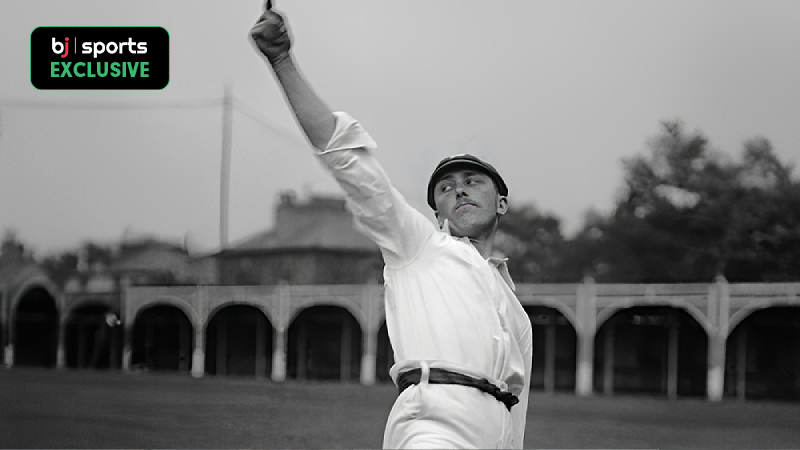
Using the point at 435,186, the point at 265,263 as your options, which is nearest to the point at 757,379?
the point at 265,263

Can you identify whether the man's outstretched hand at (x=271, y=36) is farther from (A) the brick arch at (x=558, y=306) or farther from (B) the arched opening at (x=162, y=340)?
(B) the arched opening at (x=162, y=340)

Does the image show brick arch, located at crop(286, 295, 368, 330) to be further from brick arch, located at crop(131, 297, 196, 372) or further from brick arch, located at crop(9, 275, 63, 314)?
brick arch, located at crop(9, 275, 63, 314)

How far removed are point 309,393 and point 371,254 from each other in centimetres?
975

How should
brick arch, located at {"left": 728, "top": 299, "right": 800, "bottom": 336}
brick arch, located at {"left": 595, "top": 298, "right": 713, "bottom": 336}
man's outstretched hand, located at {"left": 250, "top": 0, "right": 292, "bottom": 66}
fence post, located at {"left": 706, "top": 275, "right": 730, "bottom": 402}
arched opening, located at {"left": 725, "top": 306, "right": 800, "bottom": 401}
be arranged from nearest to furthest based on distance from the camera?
man's outstretched hand, located at {"left": 250, "top": 0, "right": 292, "bottom": 66}
brick arch, located at {"left": 728, "top": 299, "right": 800, "bottom": 336}
fence post, located at {"left": 706, "top": 275, "right": 730, "bottom": 402}
arched opening, located at {"left": 725, "top": 306, "right": 800, "bottom": 401}
brick arch, located at {"left": 595, "top": 298, "right": 713, "bottom": 336}

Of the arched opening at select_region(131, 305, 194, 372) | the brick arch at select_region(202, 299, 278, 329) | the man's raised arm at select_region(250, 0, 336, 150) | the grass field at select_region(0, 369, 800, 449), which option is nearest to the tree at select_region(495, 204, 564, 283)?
the grass field at select_region(0, 369, 800, 449)

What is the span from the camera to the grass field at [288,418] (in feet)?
59.0

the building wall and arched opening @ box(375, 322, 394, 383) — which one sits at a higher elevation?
the building wall

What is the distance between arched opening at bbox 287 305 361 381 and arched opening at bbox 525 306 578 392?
21.7 feet

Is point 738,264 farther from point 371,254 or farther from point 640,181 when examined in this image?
point 371,254

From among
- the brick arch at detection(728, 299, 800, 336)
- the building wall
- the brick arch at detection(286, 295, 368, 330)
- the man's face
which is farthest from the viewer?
the building wall

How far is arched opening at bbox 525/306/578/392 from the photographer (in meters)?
32.0

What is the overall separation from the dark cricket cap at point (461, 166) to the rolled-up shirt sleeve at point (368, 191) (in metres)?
0.32

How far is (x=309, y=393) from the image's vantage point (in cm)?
3114

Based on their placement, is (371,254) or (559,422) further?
(371,254)
